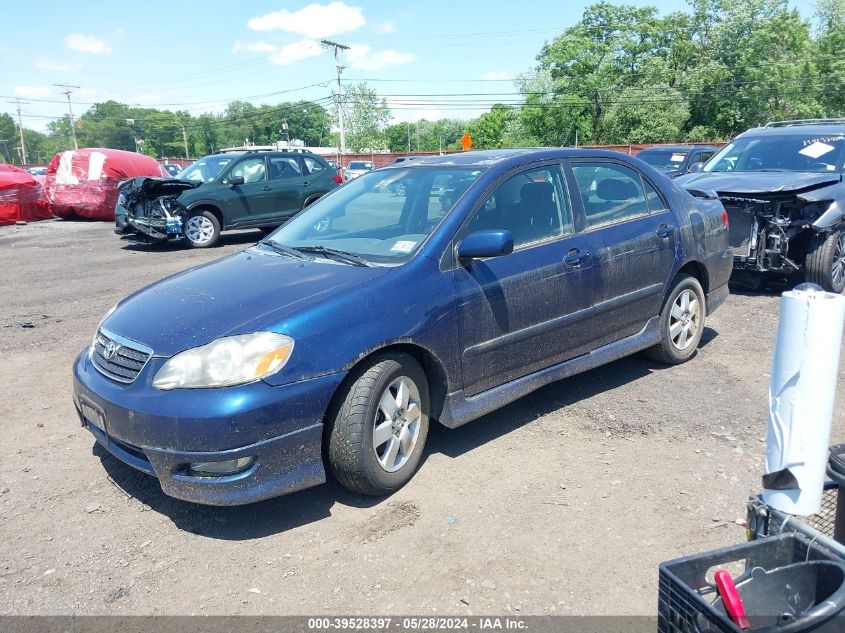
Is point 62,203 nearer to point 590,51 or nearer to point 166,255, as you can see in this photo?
point 166,255

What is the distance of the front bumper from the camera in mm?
2982

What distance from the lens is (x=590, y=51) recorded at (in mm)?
53406

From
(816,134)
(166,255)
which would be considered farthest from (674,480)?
(166,255)

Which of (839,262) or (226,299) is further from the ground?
(226,299)

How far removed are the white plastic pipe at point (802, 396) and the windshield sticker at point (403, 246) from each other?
7.33ft

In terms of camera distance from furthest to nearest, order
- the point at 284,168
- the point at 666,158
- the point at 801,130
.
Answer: the point at 666,158 → the point at 284,168 → the point at 801,130

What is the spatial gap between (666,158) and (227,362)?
1354cm

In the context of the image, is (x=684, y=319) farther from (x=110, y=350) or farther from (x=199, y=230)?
(x=199, y=230)

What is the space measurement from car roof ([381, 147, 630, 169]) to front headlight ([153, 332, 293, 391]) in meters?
1.92

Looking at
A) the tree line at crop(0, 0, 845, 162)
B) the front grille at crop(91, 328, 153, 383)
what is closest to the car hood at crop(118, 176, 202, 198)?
the front grille at crop(91, 328, 153, 383)

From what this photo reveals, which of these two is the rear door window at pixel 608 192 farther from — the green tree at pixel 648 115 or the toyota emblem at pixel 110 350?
the green tree at pixel 648 115

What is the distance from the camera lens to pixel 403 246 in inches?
152

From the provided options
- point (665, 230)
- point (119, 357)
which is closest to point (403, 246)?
point (119, 357)

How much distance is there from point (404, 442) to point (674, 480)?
4.85 feet
